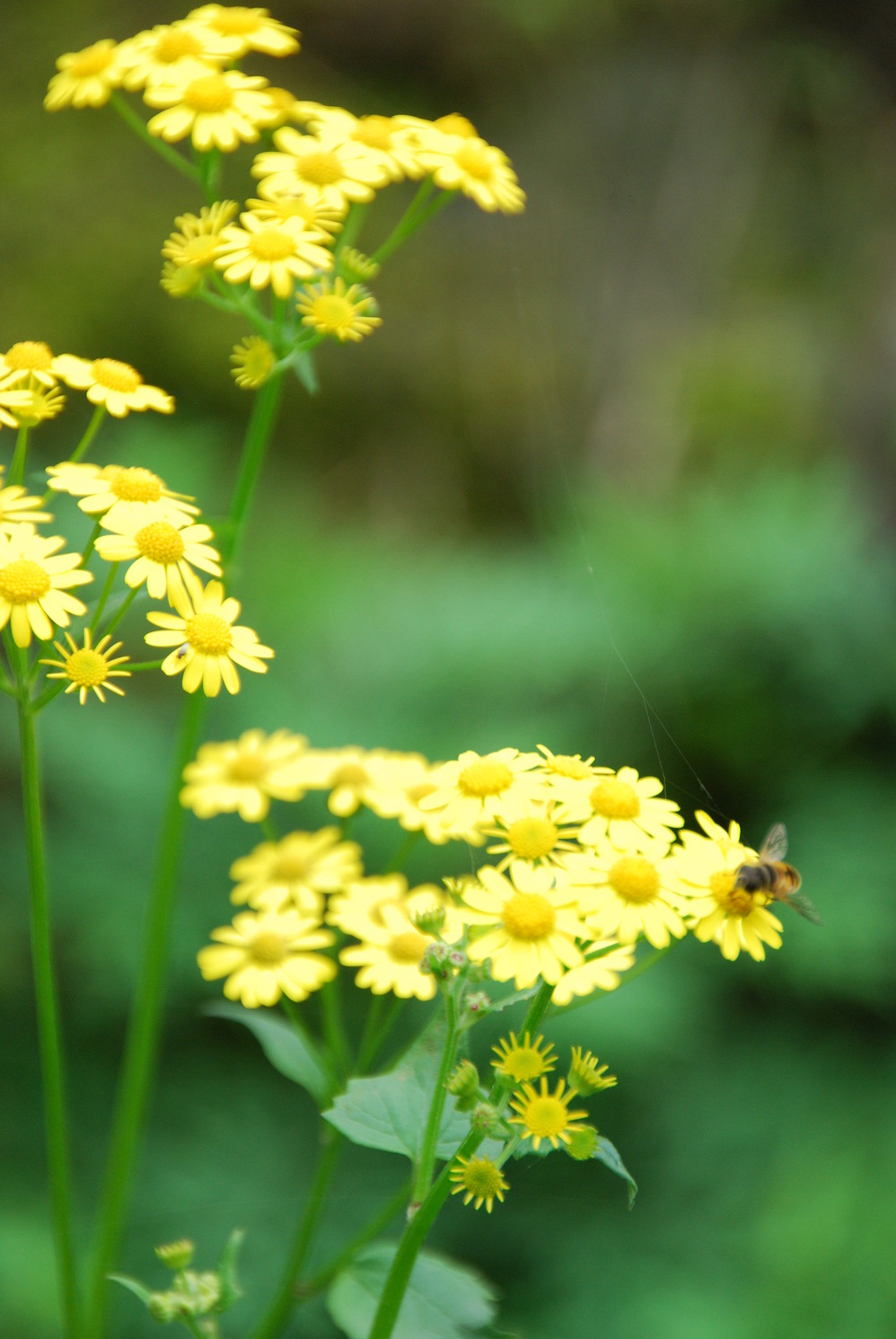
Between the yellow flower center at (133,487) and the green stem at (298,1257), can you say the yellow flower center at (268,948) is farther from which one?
the yellow flower center at (133,487)

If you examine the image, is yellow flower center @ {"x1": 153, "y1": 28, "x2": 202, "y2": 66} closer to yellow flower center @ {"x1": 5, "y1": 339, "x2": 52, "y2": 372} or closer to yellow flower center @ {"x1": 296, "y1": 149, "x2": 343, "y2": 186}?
yellow flower center @ {"x1": 296, "y1": 149, "x2": 343, "y2": 186}

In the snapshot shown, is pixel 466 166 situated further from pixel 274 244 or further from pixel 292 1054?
pixel 292 1054

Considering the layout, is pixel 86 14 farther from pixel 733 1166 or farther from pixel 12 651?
pixel 733 1166

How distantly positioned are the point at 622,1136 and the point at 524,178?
2.86 meters

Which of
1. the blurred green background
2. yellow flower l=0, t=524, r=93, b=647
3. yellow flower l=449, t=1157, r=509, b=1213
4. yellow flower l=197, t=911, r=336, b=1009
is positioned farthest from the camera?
the blurred green background

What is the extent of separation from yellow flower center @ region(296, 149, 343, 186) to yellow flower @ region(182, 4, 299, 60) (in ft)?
0.31

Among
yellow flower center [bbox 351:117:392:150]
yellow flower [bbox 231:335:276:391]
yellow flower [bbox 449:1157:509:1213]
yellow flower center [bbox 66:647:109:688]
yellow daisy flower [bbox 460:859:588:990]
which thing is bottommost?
yellow flower [bbox 449:1157:509:1213]

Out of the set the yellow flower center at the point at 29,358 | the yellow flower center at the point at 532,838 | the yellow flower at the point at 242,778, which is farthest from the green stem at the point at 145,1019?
the yellow flower center at the point at 532,838

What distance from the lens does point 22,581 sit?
61 centimetres

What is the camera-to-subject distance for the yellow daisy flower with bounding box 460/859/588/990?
529 mm

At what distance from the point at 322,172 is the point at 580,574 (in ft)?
5.03

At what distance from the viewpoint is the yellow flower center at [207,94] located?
0.78m

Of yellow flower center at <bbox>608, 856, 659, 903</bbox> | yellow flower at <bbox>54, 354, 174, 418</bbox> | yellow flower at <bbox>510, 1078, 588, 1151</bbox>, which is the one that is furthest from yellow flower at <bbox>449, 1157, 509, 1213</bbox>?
yellow flower at <bbox>54, 354, 174, 418</bbox>

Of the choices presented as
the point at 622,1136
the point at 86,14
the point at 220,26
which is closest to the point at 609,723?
the point at 622,1136
